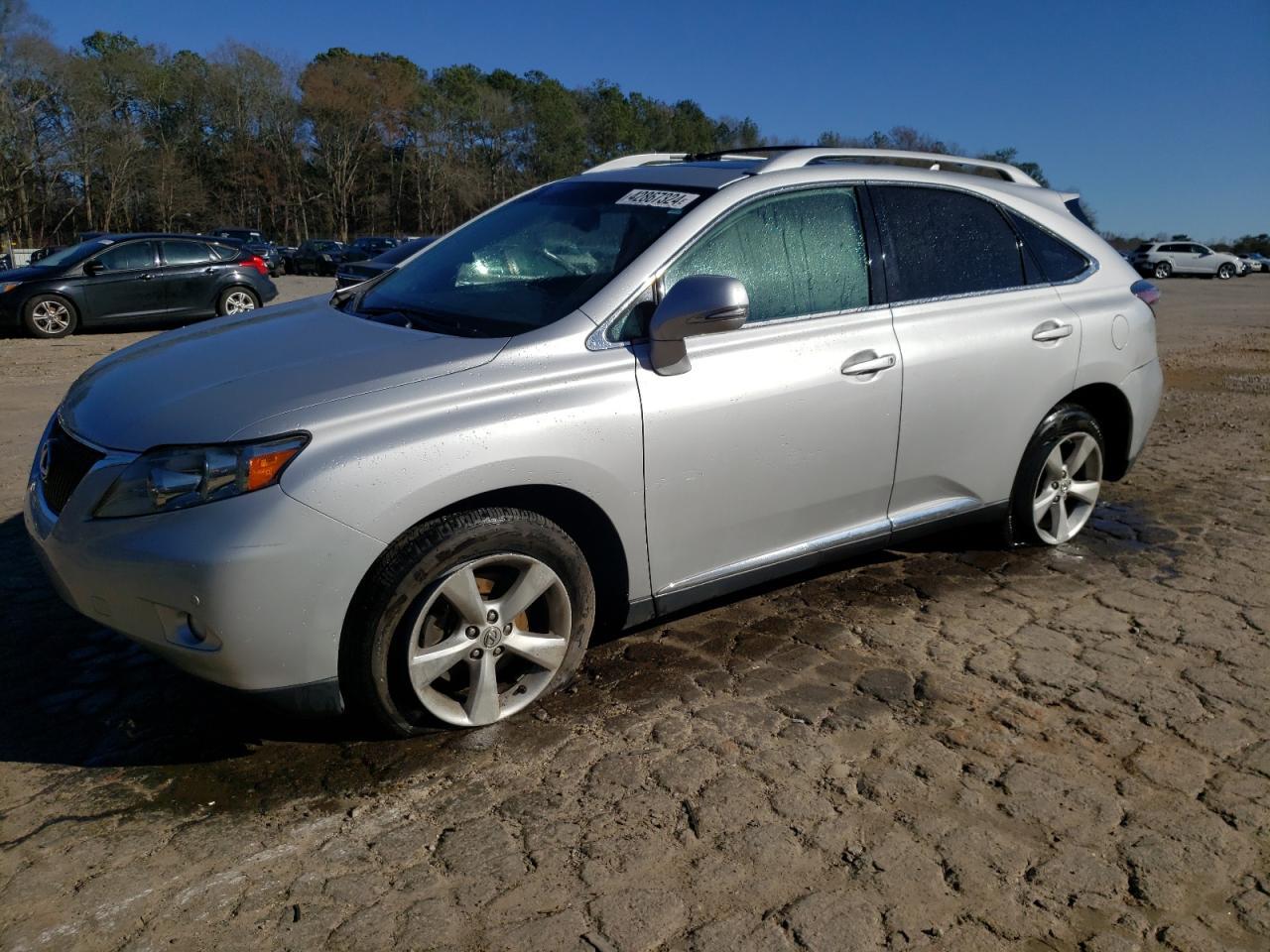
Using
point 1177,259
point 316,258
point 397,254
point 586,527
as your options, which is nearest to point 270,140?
point 316,258

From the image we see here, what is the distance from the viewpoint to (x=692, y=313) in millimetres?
3258

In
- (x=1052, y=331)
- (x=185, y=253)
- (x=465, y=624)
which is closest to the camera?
(x=465, y=624)

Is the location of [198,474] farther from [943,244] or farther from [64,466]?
[943,244]

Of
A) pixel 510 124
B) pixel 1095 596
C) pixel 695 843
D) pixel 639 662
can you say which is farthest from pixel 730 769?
pixel 510 124

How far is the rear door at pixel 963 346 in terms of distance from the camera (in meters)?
4.11

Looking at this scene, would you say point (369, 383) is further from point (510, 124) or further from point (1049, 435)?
point (510, 124)

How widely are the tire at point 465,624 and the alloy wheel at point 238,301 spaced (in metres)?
14.0

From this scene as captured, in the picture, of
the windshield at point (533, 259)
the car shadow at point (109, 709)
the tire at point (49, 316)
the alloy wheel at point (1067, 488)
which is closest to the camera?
the car shadow at point (109, 709)

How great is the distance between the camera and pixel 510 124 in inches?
3669

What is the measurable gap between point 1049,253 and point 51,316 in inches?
557

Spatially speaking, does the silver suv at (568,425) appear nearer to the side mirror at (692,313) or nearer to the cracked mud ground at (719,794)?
the side mirror at (692,313)

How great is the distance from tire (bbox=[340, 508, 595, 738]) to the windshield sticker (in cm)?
132

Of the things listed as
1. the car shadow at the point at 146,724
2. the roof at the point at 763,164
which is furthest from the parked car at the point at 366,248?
the car shadow at the point at 146,724

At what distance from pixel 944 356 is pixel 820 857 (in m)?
2.21
